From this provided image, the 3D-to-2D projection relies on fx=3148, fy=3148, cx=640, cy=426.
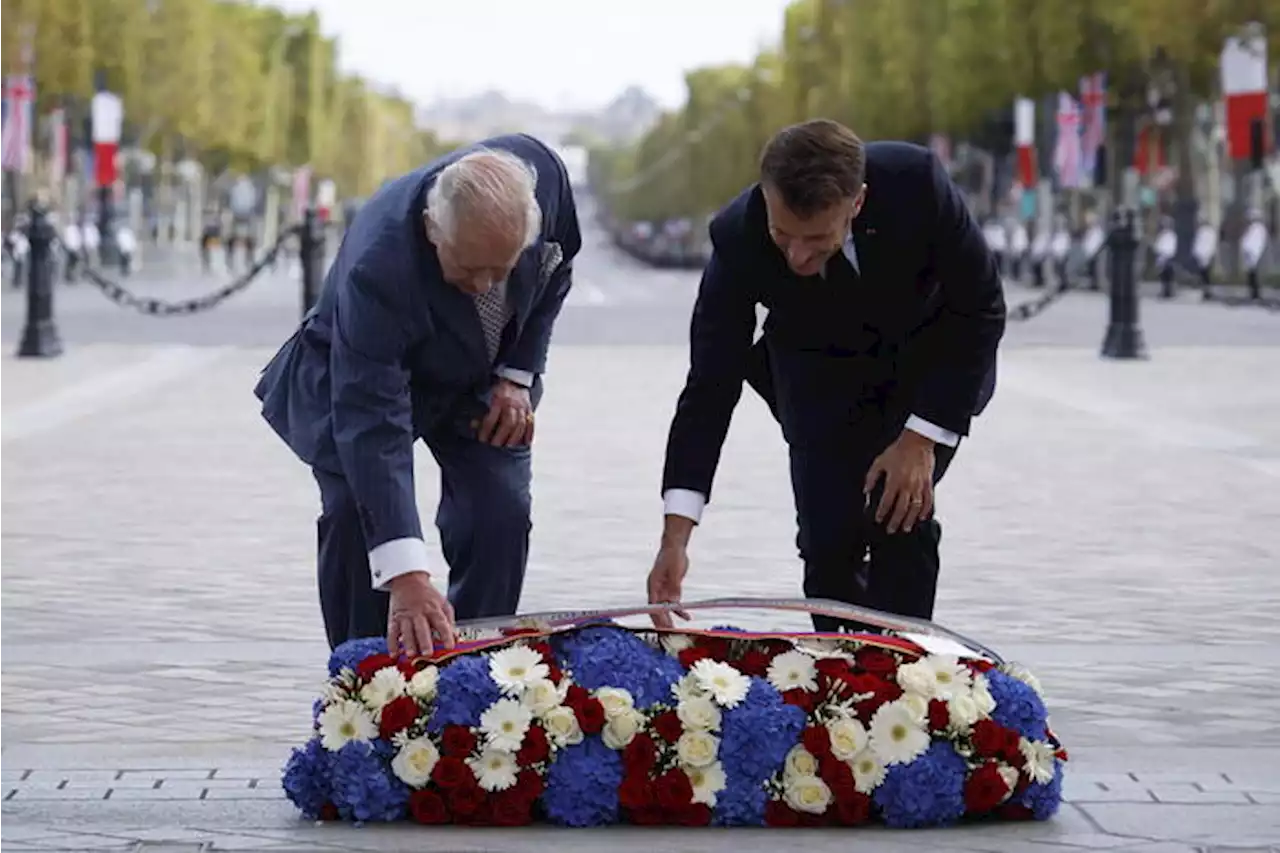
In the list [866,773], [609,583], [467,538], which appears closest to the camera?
[866,773]

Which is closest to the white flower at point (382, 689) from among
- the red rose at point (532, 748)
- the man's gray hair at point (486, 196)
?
the red rose at point (532, 748)

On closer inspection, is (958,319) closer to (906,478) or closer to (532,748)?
(906,478)

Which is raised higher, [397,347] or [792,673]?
[397,347]

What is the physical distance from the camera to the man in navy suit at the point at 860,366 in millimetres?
6055

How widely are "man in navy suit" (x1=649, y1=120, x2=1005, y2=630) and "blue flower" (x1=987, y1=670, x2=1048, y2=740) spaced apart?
45cm

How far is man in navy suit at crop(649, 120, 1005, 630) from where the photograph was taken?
6055mm

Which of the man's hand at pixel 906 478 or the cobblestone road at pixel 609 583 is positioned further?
the man's hand at pixel 906 478

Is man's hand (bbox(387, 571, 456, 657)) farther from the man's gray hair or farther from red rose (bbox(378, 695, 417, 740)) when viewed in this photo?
the man's gray hair

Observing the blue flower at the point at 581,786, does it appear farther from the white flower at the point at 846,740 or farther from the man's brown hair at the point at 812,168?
the man's brown hair at the point at 812,168

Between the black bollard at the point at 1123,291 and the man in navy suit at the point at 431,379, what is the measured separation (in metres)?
18.8

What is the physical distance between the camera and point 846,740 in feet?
19.1

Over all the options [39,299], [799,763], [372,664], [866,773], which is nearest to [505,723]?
[372,664]

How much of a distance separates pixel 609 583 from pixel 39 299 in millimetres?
15928

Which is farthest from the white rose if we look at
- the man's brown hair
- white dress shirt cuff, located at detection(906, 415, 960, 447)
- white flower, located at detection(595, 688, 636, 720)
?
the man's brown hair
